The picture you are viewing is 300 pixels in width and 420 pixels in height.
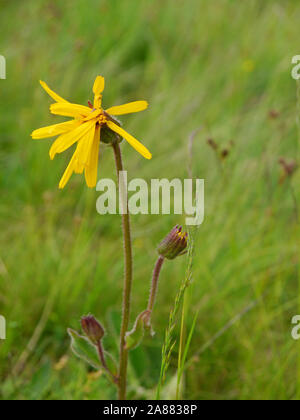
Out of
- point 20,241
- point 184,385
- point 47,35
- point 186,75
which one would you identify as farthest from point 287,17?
point 184,385

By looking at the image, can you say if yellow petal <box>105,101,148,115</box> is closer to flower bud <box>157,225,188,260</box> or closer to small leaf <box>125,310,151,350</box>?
flower bud <box>157,225,188,260</box>

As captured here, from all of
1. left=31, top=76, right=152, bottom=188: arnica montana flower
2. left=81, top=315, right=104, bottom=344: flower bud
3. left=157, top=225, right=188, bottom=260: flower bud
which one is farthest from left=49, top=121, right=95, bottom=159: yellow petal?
left=81, top=315, right=104, bottom=344: flower bud

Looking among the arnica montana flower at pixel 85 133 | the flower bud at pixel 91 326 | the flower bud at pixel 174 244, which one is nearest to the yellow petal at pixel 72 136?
the arnica montana flower at pixel 85 133

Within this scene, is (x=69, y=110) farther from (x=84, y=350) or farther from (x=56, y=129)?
(x=84, y=350)

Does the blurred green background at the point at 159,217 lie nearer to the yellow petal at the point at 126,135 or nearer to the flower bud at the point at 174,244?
the flower bud at the point at 174,244

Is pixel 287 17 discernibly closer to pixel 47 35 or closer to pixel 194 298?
pixel 47 35

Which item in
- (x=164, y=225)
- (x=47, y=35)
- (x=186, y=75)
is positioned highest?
(x=47, y=35)
